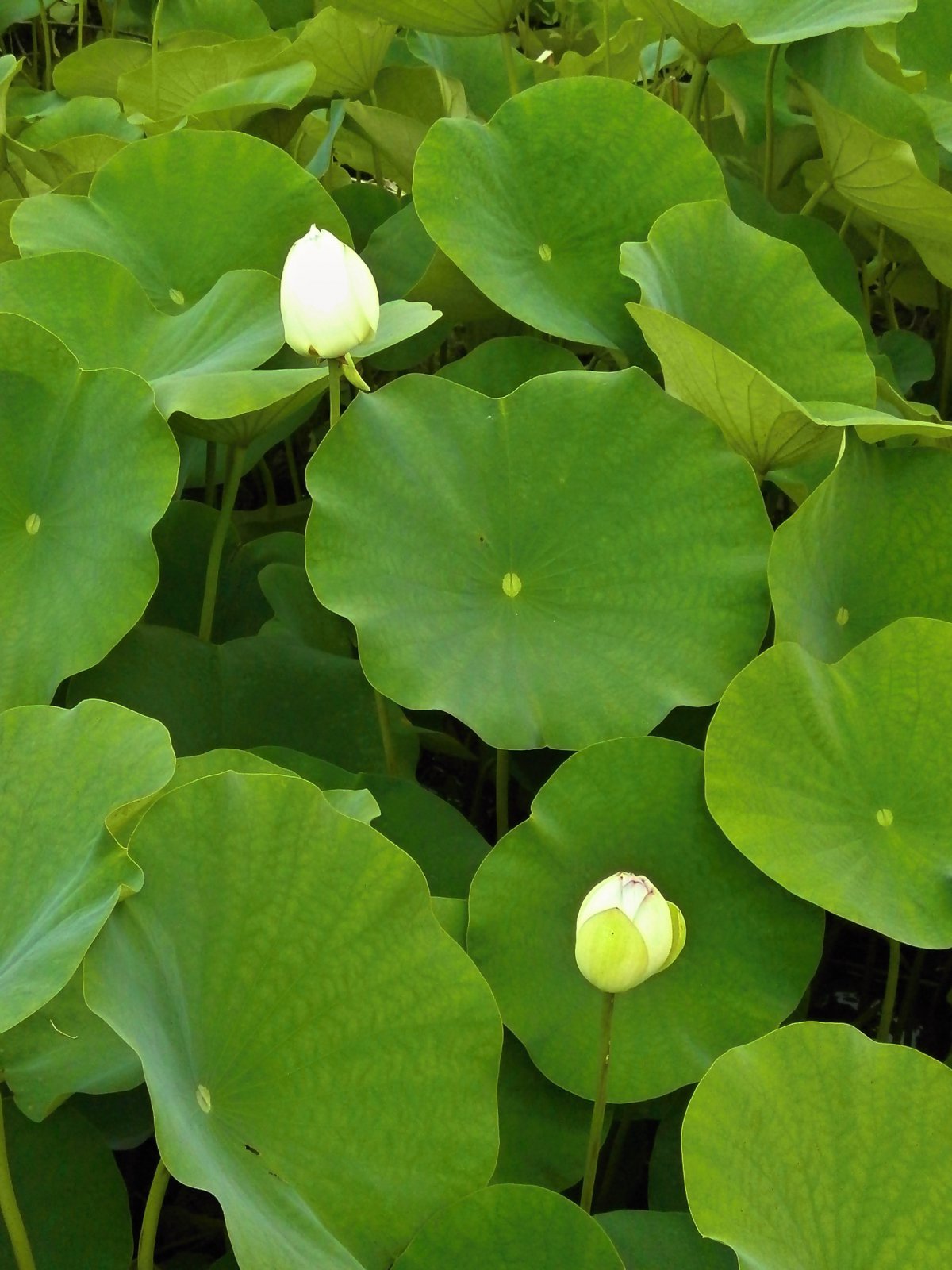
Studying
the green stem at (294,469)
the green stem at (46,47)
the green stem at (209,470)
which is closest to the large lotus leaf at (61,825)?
the green stem at (209,470)

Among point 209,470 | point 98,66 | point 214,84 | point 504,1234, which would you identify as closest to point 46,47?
point 98,66

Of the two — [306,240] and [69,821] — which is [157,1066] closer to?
[69,821]

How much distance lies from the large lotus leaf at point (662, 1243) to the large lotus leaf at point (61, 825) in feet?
1.01

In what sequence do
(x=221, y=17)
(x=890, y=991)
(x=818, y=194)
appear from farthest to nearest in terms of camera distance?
(x=221, y=17), (x=818, y=194), (x=890, y=991)

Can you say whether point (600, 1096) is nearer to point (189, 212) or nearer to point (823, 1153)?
point (823, 1153)

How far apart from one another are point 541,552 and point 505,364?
0.80ft

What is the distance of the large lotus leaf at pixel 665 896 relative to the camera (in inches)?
27.9

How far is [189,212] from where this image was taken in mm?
1035

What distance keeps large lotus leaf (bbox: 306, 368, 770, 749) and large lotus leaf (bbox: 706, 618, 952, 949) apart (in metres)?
0.05

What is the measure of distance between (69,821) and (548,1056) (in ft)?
0.94

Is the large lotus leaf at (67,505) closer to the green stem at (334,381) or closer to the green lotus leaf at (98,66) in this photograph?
the green stem at (334,381)

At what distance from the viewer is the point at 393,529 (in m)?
0.82

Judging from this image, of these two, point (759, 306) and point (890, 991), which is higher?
point (759, 306)

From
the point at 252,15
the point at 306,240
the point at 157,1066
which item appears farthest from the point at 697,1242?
the point at 252,15
